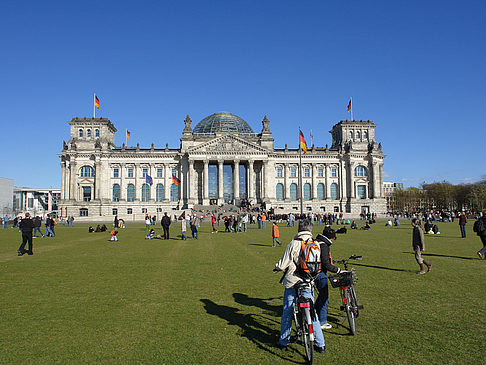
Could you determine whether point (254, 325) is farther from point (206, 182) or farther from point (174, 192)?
point (174, 192)

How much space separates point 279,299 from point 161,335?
3784mm

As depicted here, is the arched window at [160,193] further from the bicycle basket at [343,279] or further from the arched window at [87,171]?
the bicycle basket at [343,279]

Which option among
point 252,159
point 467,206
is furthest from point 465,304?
point 467,206

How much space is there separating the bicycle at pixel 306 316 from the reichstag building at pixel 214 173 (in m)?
75.9

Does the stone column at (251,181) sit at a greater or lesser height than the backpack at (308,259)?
greater

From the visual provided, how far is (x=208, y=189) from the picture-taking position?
87.1 meters

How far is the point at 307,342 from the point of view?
6.69 metres

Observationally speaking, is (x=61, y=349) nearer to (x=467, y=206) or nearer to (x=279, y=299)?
(x=279, y=299)

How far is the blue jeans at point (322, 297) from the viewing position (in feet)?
24.4

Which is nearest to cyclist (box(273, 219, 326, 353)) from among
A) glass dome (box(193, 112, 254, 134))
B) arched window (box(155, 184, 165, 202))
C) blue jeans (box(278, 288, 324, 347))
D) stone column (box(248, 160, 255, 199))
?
blue jeans (box(278, 288, 324, 347))

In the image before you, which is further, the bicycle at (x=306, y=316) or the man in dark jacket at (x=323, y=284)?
the man in dark jacket at (x=323, y=284)

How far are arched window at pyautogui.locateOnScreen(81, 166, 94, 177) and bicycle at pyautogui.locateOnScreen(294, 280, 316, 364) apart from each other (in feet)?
286

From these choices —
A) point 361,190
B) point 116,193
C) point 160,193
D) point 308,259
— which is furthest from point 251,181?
point 308,259

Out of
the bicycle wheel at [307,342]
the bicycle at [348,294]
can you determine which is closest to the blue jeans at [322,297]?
the bicycle at [348,294]
